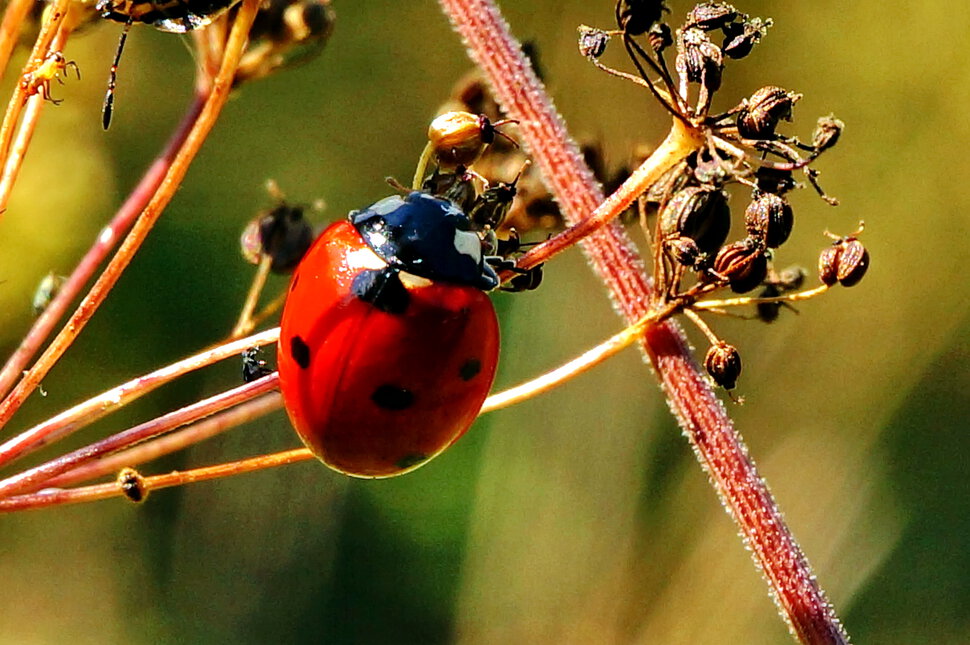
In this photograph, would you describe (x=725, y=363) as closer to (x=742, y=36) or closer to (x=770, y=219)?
(x=770, y=219)

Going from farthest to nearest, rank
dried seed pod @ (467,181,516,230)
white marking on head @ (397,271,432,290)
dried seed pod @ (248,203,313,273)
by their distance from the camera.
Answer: dried seed pod @ (248,203,313,273) → white marking on head @ (397,271,432,290) → dried seed pod @ (467,181,516,230)

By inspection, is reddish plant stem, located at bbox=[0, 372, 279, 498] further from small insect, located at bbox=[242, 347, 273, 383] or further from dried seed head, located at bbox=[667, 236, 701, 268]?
dried seed head, located at bbox=[667, 236, 701, 268]

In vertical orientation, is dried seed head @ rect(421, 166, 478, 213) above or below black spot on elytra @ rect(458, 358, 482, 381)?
above

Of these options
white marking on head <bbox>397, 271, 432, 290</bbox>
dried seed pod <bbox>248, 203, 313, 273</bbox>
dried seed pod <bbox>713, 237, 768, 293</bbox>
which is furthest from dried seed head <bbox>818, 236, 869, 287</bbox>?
dried seed pod <bbox>248, 203, 313, 273</bbox>

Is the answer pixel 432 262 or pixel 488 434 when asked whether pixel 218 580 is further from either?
pixel 432 262

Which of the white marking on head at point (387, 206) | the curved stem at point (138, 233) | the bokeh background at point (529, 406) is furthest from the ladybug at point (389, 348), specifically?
the bokeh background at point (529, 406)

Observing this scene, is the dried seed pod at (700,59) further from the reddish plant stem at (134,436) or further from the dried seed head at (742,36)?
the reddish plant stem at (134,436)
